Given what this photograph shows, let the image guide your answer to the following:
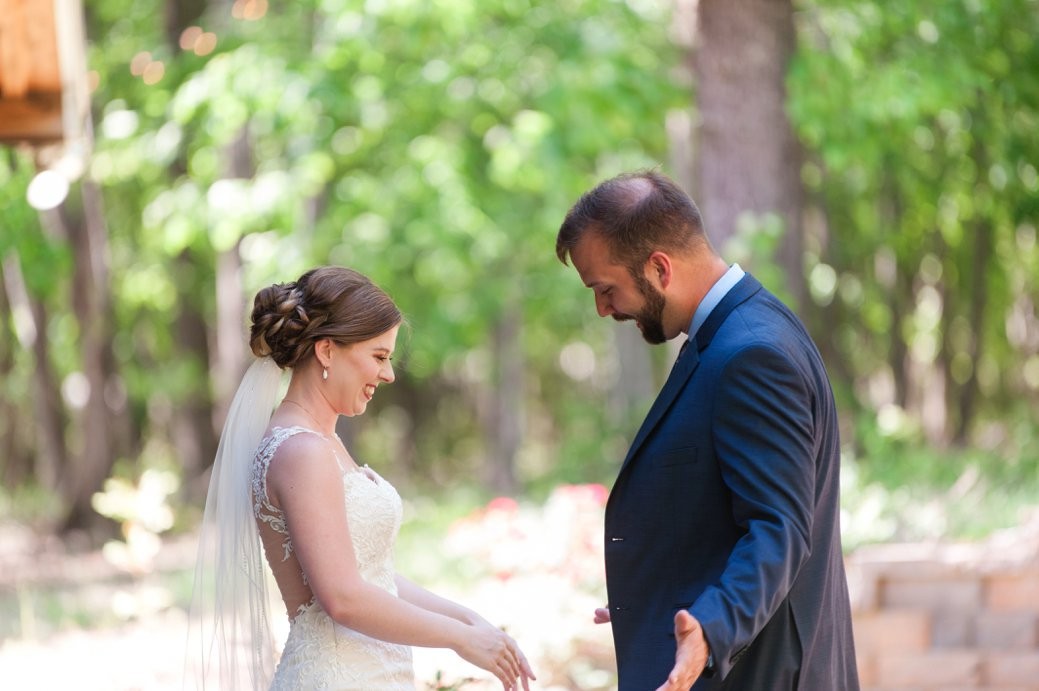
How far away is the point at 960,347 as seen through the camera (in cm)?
2686

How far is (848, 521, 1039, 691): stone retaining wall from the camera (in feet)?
22.7

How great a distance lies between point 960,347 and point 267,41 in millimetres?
19478

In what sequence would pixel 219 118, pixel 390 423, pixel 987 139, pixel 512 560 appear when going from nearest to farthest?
pixel 512 560 < pixel 219 118 < pixel 987 139 < pixel 390 423

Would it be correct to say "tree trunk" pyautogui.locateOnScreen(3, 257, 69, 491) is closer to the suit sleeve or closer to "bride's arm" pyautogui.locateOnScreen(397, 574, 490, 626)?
"bride's arm" pyautogui.locateOnScreen(397, 574, 490, 626)

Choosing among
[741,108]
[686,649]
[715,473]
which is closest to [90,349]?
[741,108]

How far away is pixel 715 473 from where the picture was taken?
3.14 metres

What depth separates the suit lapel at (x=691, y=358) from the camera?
324cm

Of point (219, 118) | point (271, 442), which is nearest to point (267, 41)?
point (219, 118)

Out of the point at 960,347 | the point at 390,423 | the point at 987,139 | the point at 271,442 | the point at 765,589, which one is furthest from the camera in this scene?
the point at 390,423

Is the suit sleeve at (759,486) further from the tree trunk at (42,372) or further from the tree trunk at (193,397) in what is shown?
the tree trunk at (193,397)

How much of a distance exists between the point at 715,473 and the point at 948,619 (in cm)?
462

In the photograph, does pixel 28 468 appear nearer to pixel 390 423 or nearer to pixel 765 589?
pixel 390 423

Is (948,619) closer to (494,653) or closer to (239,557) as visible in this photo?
(494,653)

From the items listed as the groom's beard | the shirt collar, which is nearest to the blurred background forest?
the groom's beard
